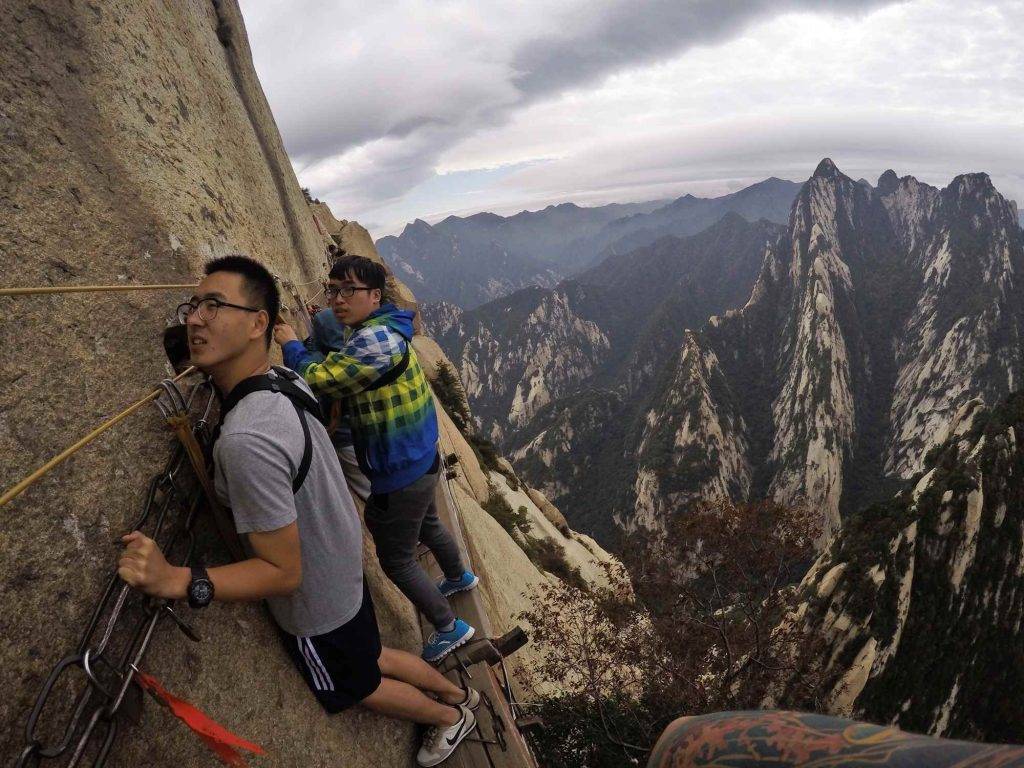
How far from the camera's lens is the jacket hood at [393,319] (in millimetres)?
4168

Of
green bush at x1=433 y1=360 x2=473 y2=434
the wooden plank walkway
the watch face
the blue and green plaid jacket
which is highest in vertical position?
the blue and green plaid jacket

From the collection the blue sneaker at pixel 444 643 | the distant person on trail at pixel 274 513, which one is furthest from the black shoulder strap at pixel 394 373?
the blue sneaker at pixel 444 643

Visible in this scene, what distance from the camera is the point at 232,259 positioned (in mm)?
3043

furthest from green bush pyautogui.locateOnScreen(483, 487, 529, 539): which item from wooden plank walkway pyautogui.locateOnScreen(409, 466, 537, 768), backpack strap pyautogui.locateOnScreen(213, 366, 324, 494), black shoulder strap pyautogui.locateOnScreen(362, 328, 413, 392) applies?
backpack strap pyautogui.locateOnScreen(213, 366, 324, 494)

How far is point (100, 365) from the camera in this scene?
3.40 metres

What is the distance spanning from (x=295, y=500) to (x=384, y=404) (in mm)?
1433

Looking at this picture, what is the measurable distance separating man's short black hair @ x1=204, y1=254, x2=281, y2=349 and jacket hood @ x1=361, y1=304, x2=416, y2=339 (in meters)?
1.04

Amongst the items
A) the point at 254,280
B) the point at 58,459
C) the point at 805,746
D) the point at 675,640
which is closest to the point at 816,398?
the point at 675,640

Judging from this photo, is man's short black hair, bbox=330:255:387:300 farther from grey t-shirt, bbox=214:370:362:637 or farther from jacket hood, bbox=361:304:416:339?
grey t-shirt, bbox=214:370:362:637

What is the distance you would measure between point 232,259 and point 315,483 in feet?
4.73

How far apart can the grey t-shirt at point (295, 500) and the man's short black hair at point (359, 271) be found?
1302 millimetres

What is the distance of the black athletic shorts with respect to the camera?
3572 mm

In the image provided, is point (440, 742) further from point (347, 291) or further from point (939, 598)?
point (939, 598)

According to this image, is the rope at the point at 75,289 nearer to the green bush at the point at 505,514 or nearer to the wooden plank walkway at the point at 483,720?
the wooden plank walkway at the point at 483,720
